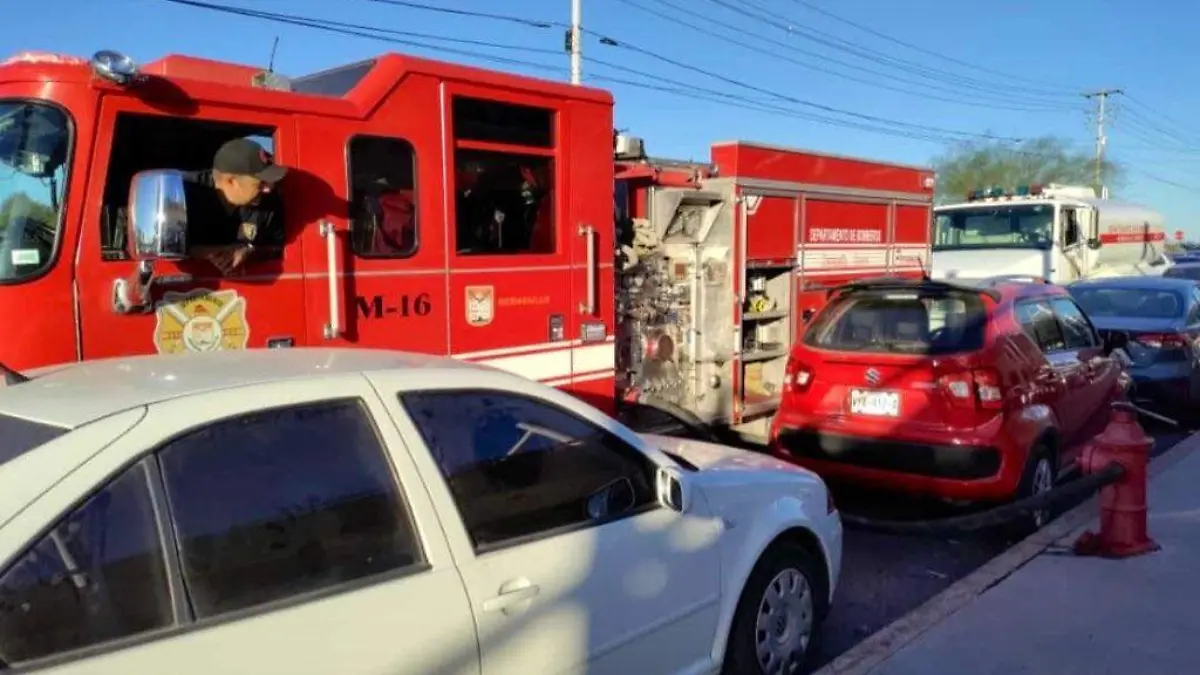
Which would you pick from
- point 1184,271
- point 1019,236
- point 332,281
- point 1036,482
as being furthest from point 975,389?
point 1184,271

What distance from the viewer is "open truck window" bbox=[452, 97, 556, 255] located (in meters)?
5.30

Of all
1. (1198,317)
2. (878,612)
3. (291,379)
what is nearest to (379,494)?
(291,379)

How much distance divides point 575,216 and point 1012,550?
323cm

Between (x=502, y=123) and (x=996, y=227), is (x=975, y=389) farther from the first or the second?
(x=996, y=227)

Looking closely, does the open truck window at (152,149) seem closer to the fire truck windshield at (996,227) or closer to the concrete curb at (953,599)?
the concrete curb at (953,599)

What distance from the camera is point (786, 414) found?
656 cm

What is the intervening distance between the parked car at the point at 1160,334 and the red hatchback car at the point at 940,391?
286cm

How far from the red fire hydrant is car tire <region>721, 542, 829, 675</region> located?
2144 millimetres

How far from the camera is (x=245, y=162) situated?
4.20 m

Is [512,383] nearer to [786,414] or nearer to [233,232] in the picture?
[233,232]

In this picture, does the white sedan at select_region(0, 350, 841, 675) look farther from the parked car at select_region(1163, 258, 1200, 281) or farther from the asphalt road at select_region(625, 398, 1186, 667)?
the parked car at select_region(1163, 258, 1200, 281)

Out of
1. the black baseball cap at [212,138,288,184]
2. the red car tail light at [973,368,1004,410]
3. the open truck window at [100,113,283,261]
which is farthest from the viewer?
the red car tail light at [973,368,1004,410]

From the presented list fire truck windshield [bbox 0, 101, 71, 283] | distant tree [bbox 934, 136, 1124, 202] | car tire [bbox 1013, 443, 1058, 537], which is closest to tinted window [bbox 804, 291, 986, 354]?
car tire [bbox 1013, 443, 1058, 537]

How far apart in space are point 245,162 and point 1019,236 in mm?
14414
